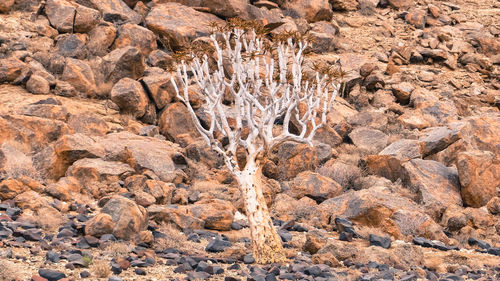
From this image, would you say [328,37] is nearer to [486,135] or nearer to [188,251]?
[486,135]

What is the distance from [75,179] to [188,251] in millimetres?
4492

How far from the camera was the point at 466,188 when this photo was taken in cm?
1485

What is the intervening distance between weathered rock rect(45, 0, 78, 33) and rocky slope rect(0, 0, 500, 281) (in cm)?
6

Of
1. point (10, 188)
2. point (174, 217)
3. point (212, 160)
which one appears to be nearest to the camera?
point (10, 188)

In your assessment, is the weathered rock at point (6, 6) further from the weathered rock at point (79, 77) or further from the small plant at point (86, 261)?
the small plant at point (86, 261)

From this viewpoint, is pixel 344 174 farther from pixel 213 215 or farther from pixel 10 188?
pixel 10 188

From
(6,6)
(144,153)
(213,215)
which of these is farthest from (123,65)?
(213,215)

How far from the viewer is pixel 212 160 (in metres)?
16.3

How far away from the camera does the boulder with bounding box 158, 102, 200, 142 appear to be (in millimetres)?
18156

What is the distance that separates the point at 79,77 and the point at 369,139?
10.4m

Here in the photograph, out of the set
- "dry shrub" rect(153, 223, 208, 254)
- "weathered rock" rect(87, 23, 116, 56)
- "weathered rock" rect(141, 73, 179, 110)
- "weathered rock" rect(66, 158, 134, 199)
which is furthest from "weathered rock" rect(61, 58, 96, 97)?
"dry shrub" rect(153, 223, 208, 254)

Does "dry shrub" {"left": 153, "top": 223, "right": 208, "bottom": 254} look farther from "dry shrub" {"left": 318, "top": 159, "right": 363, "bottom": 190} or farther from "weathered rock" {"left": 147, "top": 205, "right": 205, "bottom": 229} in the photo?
"dry shrub" {"left": 318, "top": 159, "right": 363, "bottom": 190}

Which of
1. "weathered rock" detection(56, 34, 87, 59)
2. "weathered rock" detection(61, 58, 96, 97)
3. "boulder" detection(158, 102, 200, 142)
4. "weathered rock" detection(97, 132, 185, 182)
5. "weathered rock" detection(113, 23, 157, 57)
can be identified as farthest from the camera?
"weathered rock" detection(113, 23, 157, 57)

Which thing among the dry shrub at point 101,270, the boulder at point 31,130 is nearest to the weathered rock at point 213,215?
the dry shrub at point 101,270
